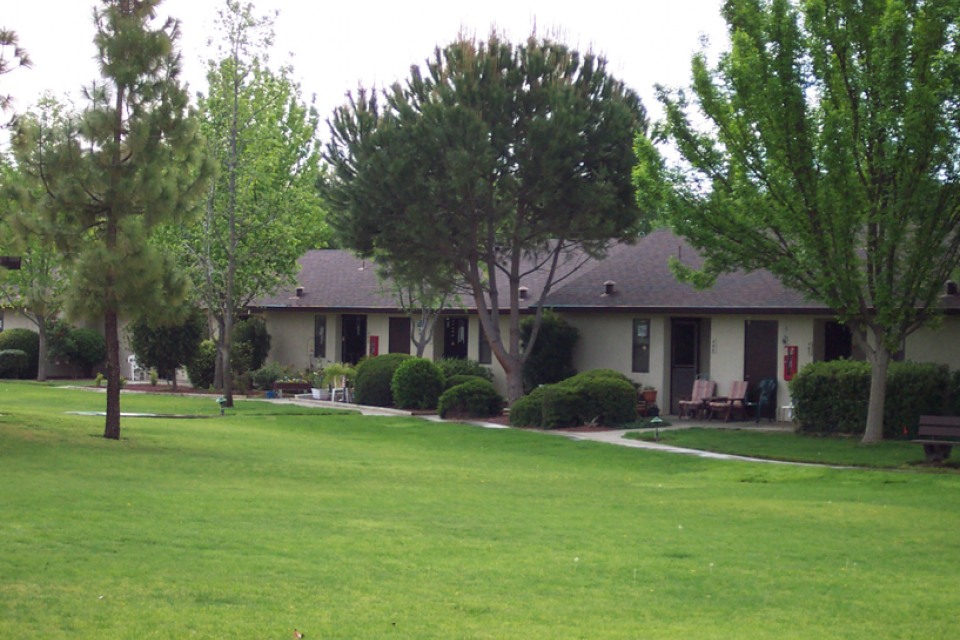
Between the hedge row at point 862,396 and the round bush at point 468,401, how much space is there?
8.10m

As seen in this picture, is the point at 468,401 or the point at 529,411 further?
the point at 468,401

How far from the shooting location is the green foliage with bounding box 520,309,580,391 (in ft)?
94.0

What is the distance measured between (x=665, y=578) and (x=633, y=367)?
19.4 meters

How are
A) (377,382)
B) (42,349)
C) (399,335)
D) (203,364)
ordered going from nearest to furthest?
(377,382) → (399,335) → (203,364) → (42,349)

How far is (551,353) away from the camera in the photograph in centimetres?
2861

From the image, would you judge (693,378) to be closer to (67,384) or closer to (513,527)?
(513,527)

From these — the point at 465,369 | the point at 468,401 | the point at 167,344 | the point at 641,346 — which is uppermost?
the point at 641,346

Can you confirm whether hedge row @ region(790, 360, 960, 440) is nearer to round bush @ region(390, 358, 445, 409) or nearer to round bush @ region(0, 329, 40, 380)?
round bush @ region(390, 358, 445, 409)

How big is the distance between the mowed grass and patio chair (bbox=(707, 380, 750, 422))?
705cm

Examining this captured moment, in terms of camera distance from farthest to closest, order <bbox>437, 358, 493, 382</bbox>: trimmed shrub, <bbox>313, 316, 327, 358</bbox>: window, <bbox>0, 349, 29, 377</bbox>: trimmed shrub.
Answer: <bbox>0, 349, 29, 377</bbox>: trimmed shrub, <bbox>313, 316, 327, 358</bbox>: window, <bbox>437, 358, 493, 382</bbox>: trimmed shrub

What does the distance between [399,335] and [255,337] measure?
18.9 feet

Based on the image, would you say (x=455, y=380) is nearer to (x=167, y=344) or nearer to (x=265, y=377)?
(x=265, y=377)

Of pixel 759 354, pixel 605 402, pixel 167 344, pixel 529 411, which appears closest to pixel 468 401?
pixel 529 411

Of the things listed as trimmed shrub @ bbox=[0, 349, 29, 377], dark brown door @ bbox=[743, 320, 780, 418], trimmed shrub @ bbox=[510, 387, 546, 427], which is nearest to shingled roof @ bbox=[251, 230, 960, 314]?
dark brown door @ bbox=[743, 320, 780, 418]
